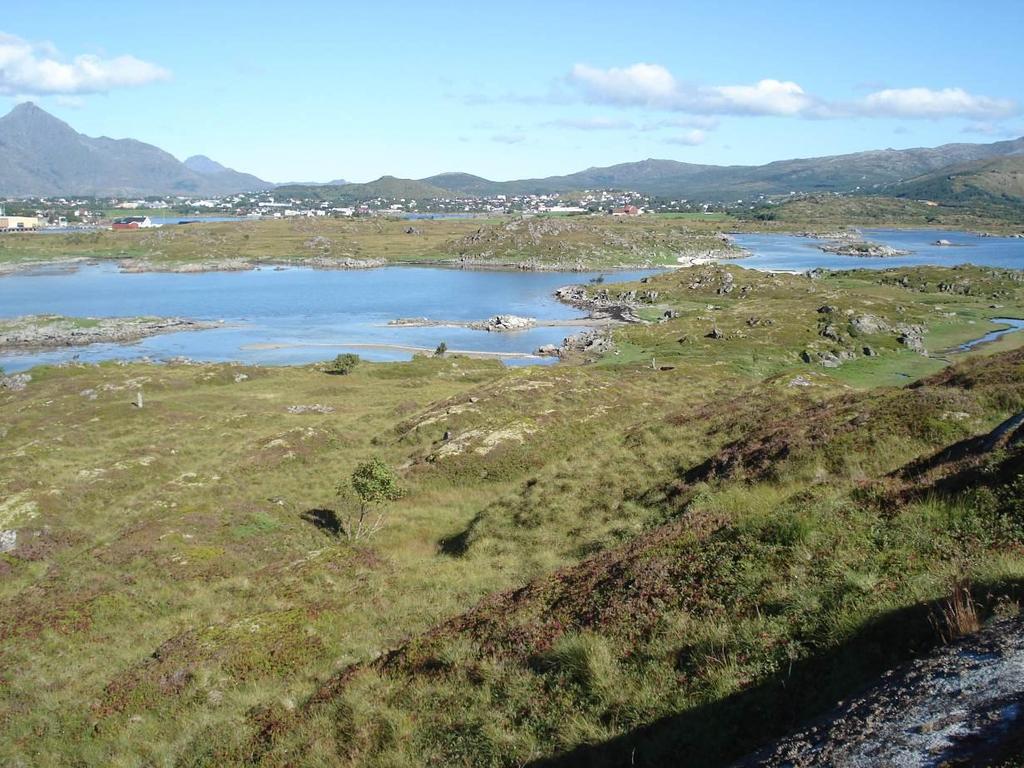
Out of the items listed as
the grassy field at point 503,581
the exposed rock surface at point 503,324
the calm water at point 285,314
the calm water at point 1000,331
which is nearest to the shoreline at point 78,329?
the calm water at point 285,314

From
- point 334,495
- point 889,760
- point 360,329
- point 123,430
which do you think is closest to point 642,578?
point 889,760

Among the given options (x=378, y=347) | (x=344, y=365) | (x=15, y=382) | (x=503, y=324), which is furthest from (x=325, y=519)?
(x=503, y=324)

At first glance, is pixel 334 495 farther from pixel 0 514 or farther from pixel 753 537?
pixel 753 537

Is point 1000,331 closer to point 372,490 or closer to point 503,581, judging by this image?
point 372,490

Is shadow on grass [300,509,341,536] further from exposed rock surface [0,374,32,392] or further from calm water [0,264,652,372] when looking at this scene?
calm water [0,264,652,372]

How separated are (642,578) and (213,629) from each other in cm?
1309

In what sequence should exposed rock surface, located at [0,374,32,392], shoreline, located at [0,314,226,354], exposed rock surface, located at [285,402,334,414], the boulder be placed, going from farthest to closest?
shoreline, located at [0,314,226,354] → the boulder → exposed rock surface, located at [0,374,32,392] → exposed rock surface, located at [285,402,334,414]

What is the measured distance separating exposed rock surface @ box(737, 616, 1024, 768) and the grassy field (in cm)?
117

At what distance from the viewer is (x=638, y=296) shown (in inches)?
6609

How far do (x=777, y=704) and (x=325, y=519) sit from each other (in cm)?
3159

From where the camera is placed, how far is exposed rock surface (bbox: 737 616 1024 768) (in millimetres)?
6066

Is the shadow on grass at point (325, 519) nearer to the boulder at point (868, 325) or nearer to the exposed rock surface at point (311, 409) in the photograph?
the exposed rock surface at point (311, 409)

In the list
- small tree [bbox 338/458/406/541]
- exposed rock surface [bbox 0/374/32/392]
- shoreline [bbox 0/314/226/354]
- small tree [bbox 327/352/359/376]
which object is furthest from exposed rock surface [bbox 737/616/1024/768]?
shoreline [bbox 0/314/226/354]

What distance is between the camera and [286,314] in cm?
15962
